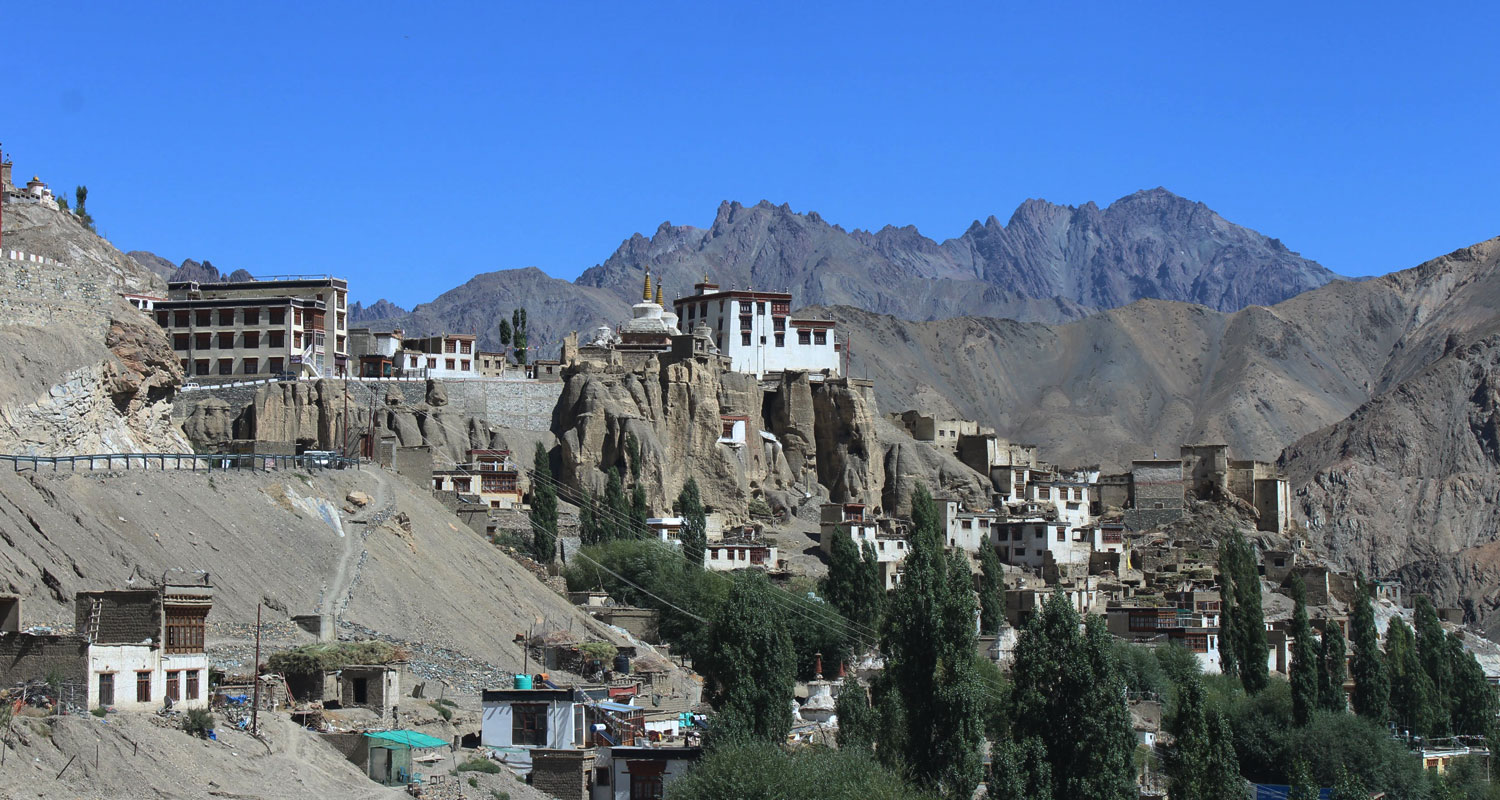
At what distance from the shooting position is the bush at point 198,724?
2908 centimetres

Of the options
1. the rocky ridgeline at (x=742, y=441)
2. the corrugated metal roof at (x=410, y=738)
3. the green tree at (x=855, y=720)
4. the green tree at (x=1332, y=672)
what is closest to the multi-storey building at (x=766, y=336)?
the rocky ridgeline at (x=742, y=441)

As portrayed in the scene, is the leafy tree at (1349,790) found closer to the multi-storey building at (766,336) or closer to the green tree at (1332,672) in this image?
the green tree at (1332,672)

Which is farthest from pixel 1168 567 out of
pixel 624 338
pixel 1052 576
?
pixel 624 338

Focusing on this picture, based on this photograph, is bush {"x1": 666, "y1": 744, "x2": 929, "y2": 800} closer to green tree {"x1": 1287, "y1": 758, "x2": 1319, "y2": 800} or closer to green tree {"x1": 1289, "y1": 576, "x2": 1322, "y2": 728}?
green tree {"x1": 1287, "y1": 758, "x2": 1319, "y2": 800}

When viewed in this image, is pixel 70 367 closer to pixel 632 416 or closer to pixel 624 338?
pixel 632 416

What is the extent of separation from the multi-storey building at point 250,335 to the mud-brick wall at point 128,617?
48.3m

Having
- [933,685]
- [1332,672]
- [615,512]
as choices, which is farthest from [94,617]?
[1332,672]

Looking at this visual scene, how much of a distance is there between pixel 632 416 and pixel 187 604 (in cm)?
4712

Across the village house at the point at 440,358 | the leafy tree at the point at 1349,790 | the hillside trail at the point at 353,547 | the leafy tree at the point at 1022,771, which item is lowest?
the leafy tree at the point at 1349,790

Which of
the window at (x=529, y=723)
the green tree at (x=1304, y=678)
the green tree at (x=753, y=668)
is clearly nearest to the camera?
the window at (x=529, y=723)

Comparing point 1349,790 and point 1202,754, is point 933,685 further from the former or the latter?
point 1349,790

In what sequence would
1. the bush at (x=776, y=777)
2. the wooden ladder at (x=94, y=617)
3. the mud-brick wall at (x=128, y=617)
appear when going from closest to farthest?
the wooden ladder at (x=94, y=617)
the mud-brick wall at (x=128, y=617)
the bush at (x=776, y=777)

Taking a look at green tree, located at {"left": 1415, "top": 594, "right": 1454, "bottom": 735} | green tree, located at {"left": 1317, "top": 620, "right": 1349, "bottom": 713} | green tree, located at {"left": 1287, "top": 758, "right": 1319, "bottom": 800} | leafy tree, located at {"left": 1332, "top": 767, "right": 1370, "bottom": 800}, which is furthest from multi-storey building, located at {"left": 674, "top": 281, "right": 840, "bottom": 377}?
green tree, located at {"left": 1287, "top": 758, "right": 1319, "bottom": 800}

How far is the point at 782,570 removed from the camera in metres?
71.3
